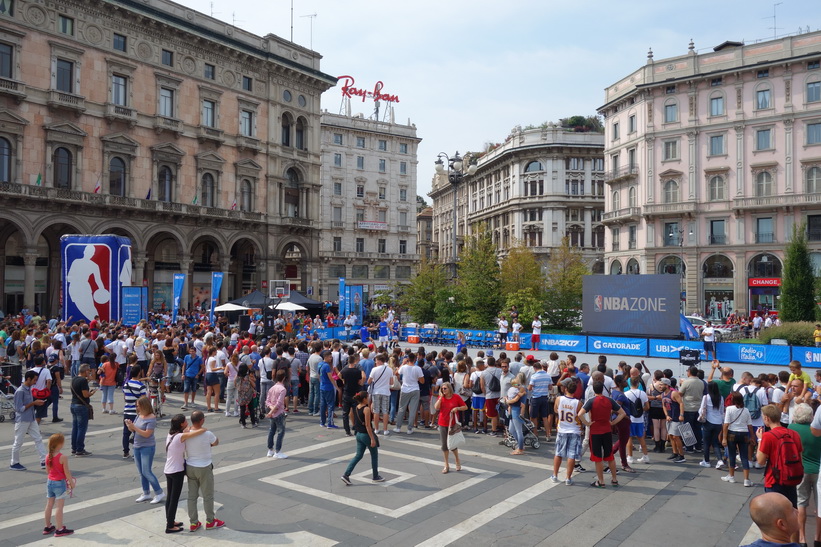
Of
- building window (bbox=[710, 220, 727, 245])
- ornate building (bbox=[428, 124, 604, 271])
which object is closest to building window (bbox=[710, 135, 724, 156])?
building window (bbox=[710, 220, 727, 245])

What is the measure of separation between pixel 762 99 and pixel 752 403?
46604 millimetres

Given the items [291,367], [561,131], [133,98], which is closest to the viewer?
[291,367]

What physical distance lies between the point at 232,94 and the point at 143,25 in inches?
317

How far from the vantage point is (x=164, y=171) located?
42.7 m

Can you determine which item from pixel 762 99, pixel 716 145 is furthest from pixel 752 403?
pixel 762 99

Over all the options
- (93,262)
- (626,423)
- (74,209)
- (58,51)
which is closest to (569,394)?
(626,423)

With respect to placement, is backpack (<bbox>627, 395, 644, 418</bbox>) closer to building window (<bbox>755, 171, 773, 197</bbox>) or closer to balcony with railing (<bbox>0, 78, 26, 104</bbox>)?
balcony with railing (<bbox>0, 78, 26, 104</bbox>)

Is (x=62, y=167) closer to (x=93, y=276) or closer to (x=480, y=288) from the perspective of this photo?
(x=93, y=276)

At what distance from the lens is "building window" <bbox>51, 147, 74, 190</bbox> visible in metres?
36.4

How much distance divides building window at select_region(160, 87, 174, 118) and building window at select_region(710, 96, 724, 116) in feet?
144

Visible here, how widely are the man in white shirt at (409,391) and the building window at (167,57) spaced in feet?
124

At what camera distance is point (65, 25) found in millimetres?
36469

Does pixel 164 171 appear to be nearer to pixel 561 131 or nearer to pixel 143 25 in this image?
pixel 143 25

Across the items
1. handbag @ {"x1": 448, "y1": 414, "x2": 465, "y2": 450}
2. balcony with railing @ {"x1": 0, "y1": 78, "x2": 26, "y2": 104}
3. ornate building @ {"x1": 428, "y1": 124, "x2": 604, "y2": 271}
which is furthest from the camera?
ornate building @ {"x1": 428, "y1": 124, "x2": 604, "y2": 271}
